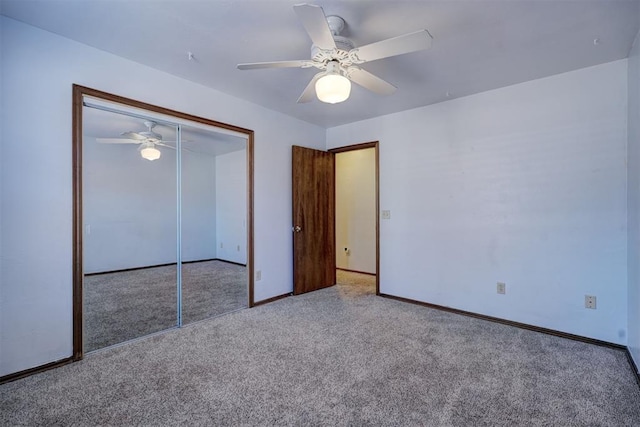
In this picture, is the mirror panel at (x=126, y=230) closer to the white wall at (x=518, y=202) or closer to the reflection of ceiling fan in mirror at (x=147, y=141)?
the reflection of ceiling fan in mirror at (x=147, y=141)

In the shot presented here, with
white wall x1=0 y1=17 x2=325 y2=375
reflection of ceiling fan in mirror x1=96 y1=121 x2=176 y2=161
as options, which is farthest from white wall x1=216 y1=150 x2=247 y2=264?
white wall x1=0 y1=17 x2=325 y2=375

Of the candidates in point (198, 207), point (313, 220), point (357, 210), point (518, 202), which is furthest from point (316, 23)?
point (357, 210)

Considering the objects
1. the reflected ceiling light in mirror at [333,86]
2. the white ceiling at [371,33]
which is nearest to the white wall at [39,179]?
Answer: the white ceiling at [371,33]

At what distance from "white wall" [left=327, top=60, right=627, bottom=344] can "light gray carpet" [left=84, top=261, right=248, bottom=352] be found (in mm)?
2077

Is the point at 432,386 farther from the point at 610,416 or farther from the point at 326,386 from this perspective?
the point at 610,416

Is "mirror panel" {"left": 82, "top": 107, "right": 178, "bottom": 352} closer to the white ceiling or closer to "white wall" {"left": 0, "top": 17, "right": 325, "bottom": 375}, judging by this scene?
"white wall" {"left": 0, "top": 17, "right": 325, "bottom": 375}

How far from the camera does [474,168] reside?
10.9 ft

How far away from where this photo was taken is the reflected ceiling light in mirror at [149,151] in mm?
2908

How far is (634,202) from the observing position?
2.30 metres

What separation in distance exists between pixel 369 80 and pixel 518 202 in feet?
6.65

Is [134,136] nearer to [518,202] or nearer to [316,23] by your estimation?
[316,23]

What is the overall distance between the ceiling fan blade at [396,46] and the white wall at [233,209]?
211 cm

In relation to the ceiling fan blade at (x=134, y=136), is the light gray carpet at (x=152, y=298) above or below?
below

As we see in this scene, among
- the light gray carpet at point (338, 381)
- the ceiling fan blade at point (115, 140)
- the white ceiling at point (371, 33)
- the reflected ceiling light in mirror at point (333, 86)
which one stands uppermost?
the white ceiling at point (371, 33)
